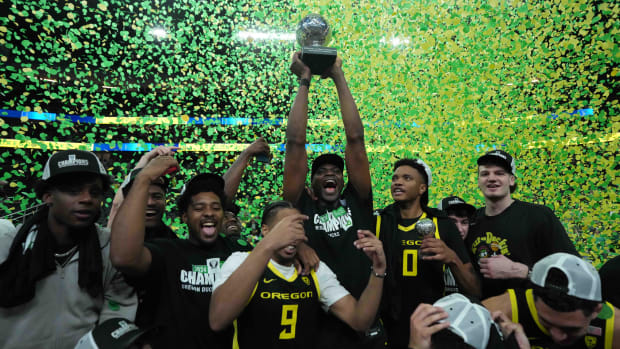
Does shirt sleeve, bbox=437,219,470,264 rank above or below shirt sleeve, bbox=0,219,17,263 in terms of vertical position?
above

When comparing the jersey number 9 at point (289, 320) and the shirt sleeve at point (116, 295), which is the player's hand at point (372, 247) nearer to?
the jersey number 9 at point (289, 320)

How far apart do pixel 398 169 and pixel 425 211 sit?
357 mm

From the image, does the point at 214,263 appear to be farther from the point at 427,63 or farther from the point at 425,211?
the point at 427,63

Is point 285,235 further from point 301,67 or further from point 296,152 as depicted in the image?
point 301,67

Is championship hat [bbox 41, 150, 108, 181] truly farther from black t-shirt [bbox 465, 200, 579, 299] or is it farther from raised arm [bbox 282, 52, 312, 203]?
black t-shirt [bbox 465, 200, 579, 299]

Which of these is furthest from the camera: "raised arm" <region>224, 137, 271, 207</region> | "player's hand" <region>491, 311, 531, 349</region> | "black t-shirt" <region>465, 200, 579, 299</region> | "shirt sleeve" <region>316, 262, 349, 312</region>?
"raised arm" <region>224, 137, 271, 207</region>

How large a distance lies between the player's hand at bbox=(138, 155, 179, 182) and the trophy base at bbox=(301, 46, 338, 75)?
3.64ft

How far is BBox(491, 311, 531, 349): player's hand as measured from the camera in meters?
1.19

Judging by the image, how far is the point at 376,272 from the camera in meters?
1.73

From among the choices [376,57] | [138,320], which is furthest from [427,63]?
[138,320]

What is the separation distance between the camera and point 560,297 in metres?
1.27

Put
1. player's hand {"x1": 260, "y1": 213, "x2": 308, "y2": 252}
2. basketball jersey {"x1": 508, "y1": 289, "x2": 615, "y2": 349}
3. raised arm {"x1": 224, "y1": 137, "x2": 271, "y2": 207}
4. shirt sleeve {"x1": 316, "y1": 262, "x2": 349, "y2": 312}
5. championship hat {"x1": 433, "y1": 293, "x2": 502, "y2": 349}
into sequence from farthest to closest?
raised arm {"x1": 224, "y1": 137, "x2": 271, "y2": 207} → shirt sleeve {"x1": 316, "y1": 262, "x2": 349, "y2": 312} → player's hand {"x1": 260, "y1": 213, "x2": 308, "y2": 252} → basketball jersey {"x1": 508, "y1": 289, "x2": 615, "y2": 349} → championship hat {"x1": 433, "y1": 293, "x2": 502, "y2": 349}

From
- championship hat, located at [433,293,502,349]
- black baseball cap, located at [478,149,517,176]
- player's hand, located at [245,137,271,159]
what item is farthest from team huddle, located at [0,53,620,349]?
player's hand, located at [245,137,271,159]

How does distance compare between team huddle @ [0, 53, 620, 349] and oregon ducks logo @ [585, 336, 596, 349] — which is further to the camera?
oregon ducks logo @ [585, 336, 596, 349]
